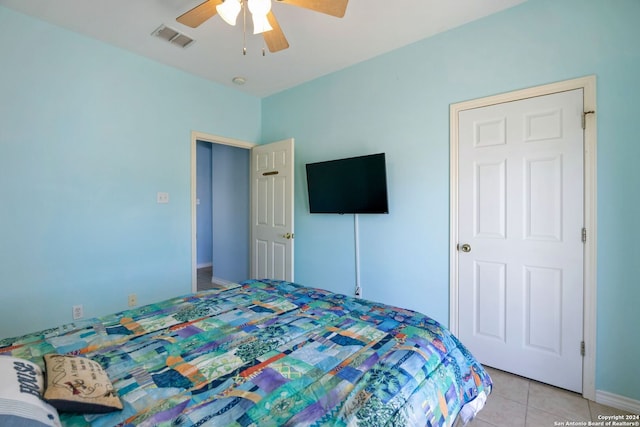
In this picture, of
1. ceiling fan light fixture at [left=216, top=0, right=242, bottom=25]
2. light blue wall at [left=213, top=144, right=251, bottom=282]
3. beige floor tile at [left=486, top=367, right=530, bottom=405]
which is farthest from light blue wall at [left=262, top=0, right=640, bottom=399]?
ceiling fan light fixture at [left=216, top=0, right=242, bottom=25]

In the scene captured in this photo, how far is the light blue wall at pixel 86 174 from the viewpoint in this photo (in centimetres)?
222

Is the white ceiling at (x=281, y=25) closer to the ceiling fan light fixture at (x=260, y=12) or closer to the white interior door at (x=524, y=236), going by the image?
the ceiling fan light fixture at (x=260, y=12)

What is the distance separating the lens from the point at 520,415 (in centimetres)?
178

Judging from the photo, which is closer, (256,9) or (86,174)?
(256,9)

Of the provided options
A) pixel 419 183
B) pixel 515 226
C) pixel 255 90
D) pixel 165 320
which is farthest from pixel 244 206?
pixel 515 226

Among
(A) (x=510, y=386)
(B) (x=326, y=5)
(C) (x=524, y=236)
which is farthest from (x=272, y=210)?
(A) (x=510, y=386)

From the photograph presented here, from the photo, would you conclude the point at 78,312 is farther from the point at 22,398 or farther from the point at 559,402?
the point at 559,402

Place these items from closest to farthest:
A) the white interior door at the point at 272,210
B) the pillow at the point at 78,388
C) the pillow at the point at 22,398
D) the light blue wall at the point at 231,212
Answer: the pillow at the point at 22,398 → the pillow at the point at 78,388 → the white interior door at the point at 272,210 → the light blue wall at the point at 231,212

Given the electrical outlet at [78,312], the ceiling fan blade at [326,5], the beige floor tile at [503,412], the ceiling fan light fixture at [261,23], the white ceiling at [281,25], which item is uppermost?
the white ceiling at [281,25]

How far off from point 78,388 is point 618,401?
2.80 metres

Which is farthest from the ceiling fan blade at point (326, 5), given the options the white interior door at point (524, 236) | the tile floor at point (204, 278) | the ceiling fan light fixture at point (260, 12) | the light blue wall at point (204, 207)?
the light blue wall at point (204, 207)

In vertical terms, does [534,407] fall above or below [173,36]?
below

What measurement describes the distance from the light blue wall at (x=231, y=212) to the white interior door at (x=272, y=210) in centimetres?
52

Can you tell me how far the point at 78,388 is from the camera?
0.87m
